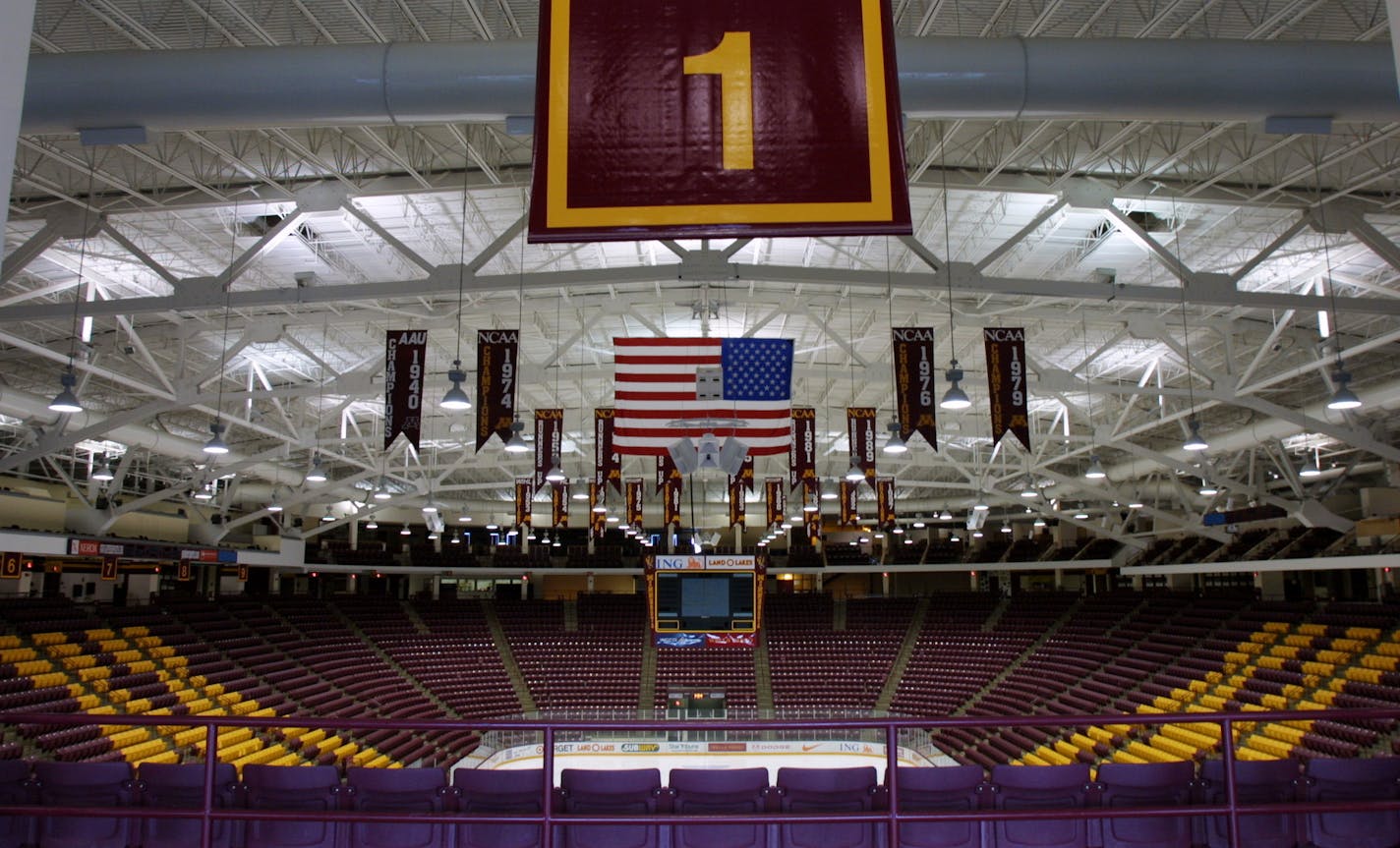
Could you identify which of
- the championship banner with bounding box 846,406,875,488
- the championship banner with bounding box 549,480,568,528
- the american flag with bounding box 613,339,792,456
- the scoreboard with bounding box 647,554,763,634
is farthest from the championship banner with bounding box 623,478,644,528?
the american flag with bounding box 613,339,792,456

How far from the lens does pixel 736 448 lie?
51.0ft

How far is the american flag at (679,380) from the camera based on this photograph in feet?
49.7

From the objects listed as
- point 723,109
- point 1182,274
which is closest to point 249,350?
point 1182,274

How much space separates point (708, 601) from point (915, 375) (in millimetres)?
9577

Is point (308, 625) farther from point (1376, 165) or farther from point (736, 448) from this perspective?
point (1376, 165)

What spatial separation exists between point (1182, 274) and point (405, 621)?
36204mm

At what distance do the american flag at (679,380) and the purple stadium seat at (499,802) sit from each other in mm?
9870

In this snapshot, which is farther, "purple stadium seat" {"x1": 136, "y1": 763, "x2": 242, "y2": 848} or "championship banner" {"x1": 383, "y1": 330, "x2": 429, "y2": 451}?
"championship banner" {"x1": 383, "y1": 330, "x2": 429, "y2": 451}

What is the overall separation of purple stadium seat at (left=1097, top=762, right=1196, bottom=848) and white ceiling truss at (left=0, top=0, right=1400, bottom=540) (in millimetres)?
4939

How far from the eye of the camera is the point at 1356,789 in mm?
5305

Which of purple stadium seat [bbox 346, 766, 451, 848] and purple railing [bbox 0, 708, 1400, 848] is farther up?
purple railing [bbox 0, 708, 1400, 848]

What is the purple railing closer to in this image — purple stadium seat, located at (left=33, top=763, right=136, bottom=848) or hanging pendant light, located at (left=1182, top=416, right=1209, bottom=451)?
purple stadium seat, located at (left=33, top=763, right=136, bottom=848)

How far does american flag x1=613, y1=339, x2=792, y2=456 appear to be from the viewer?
15148mm

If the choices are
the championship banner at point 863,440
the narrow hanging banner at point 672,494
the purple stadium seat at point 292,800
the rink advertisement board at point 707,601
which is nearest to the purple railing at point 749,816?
the purple stadium seat at point 292,800
